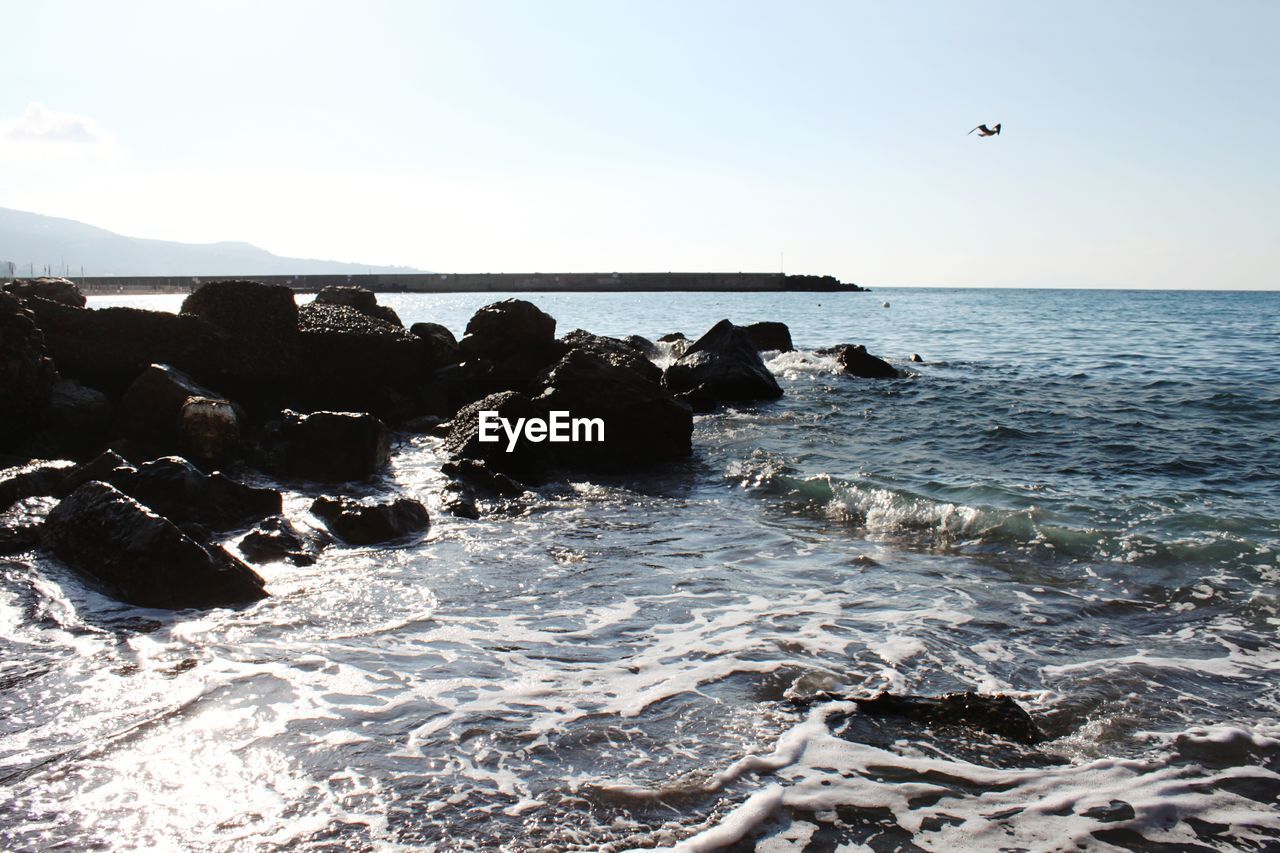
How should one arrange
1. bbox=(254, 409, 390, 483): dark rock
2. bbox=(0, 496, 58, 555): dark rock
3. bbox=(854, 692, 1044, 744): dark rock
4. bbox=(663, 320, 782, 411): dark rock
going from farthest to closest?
bbox=(663, 320, 782, 411): dark rock
bbox=(254, 409, 390, 483): dark rock
bbox=(0, 496, 58, 555): dark rock
bbox=(854, 692, 1044, 744): dark rock

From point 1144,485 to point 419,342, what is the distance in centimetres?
1100

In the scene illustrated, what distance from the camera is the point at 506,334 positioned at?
16.2 m

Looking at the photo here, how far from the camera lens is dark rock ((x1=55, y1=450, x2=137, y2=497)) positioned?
301 inches

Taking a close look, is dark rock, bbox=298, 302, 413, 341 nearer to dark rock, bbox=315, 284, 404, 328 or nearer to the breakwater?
dark rock, bbox=315, 284, 404, 328

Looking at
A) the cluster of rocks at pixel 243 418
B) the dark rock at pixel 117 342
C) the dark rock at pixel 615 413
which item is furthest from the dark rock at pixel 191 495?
the dark rock at pixel 615 413

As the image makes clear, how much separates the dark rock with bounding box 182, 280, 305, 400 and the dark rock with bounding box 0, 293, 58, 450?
8.76 feet

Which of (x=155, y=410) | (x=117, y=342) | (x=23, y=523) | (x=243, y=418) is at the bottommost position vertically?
(x=23, y=523)

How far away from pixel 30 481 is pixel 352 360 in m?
6.06

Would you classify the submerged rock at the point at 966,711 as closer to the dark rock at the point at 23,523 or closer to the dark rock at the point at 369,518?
the dark rock at the point at 369,518

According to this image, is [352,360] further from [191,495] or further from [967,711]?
[967,711]

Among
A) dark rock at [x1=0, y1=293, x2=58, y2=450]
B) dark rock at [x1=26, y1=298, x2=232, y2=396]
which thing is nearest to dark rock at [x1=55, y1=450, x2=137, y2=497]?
dark rock at [x1=0, y1=293, x2=58, y2=450]

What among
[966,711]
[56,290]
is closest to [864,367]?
[56,290]

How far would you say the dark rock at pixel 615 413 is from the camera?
12.0m

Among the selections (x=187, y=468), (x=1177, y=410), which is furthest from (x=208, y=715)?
(x=1177, y=410)
